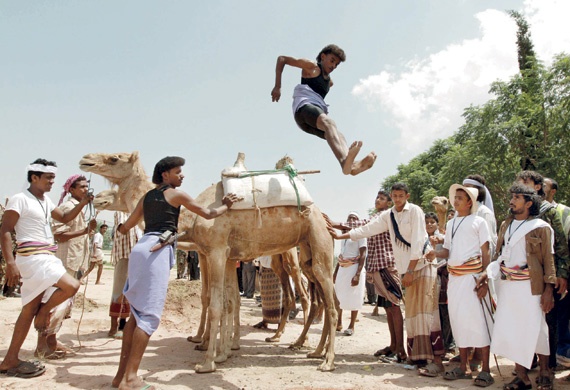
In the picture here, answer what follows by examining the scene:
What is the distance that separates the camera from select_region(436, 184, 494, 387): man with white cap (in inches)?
213

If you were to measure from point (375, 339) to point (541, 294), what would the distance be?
4373 mm

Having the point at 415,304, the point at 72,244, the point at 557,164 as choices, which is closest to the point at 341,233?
the point at 415,304

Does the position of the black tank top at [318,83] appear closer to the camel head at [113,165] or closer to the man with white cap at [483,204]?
the man with white cap at [483,204]

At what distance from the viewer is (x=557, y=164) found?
19.7m

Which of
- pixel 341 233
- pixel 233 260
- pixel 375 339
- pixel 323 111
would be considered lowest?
pixel 375 339

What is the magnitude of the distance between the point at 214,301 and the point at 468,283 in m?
3.34

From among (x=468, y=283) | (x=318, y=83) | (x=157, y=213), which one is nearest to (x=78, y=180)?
(x=157, y=213)

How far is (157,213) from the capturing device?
15.7ft

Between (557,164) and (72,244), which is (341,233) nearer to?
(72,244)

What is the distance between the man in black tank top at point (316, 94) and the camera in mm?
5613

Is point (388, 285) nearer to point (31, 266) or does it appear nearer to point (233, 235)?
point (233, 235)

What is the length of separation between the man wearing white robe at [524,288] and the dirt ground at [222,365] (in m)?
0.61

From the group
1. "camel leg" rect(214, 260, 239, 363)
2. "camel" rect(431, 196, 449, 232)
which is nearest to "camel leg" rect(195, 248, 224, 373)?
"camel leg" rect(214, 260, 239, 363)

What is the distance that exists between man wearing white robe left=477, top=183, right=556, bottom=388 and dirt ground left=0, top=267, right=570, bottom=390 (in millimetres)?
609
